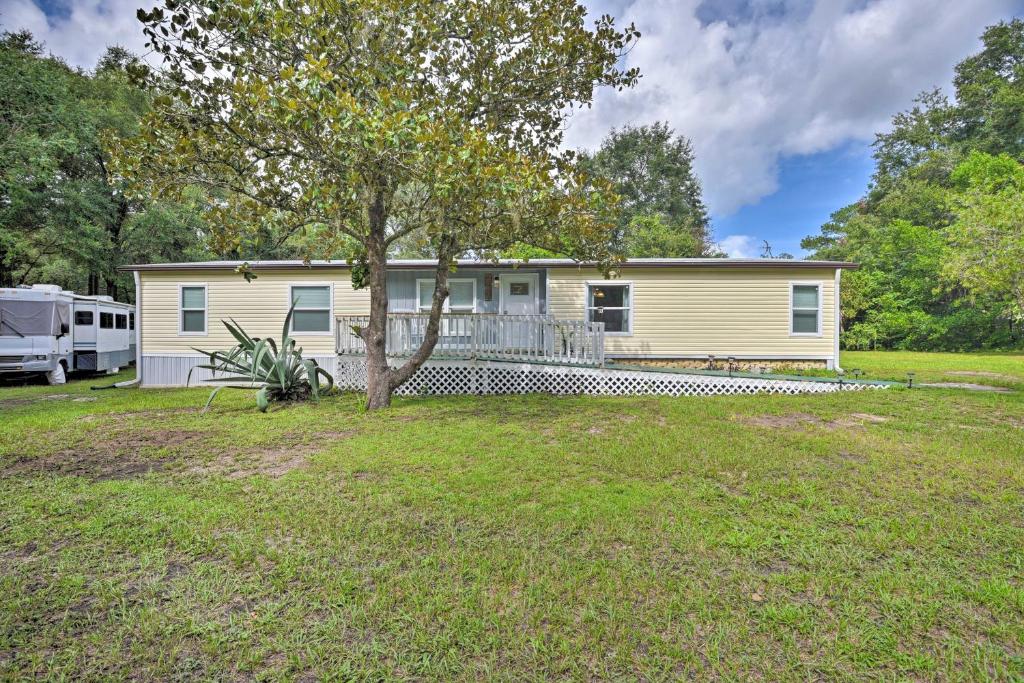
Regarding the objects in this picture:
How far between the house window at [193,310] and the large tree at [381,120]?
6.13 metres

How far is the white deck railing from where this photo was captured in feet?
29.6

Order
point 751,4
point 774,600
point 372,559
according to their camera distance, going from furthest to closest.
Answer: point 751,4
point 372,559
point 774,600

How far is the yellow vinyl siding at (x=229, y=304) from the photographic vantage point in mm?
11219

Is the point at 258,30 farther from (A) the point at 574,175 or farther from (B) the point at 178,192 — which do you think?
(A) the point at 574,175

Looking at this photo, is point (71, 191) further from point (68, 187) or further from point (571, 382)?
A: point (571, 382)

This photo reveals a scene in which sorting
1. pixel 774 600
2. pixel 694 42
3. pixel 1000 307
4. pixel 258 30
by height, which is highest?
pixel 694 42

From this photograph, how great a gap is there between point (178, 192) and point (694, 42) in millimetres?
13059

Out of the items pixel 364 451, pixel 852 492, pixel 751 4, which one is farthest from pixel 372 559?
pixel 751 4

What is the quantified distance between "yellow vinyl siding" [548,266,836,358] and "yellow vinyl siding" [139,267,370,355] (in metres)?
5.87

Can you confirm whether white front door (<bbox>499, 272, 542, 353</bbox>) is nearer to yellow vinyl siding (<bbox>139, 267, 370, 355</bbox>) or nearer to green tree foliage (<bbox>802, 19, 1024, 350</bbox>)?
yellow vinyl siding (<bbox>139, 267, 370, 355</bbox>)

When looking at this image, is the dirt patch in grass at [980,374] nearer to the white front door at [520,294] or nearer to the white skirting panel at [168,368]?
the white front door at [520,294]

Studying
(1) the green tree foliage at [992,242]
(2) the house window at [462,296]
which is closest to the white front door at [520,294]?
(2) the house window at [462,296]

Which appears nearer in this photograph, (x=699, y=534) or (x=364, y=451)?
(x=699, y=534)

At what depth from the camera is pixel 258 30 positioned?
17.2ft
